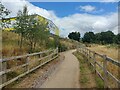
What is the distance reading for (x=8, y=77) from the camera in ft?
31.4

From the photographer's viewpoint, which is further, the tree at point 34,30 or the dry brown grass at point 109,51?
the tree at point 34,30

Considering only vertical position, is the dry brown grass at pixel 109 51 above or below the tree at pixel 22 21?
below

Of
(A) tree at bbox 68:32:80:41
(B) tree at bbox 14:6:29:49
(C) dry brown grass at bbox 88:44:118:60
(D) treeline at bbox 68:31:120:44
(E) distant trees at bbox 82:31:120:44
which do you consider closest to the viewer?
(C) dry brown grass at bbox 88:44:118:60

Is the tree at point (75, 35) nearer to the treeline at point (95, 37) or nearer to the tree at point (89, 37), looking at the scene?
the treeline at point (95, 37)

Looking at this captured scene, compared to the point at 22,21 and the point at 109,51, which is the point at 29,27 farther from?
the point at 109,51

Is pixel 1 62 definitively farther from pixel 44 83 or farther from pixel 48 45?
pixel 48 45

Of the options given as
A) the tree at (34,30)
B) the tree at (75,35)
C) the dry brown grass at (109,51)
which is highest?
the tree at (75,35)

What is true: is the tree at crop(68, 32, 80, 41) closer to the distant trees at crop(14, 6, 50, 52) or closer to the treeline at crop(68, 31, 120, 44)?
the treeline at crop(68, 31, 120, 44)

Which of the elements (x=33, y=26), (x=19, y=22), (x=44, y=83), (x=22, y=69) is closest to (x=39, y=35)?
(x=33, y=26)

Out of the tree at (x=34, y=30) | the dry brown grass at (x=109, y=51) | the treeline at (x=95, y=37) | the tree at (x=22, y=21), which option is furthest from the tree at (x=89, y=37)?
the tree at (x=22, y=21)

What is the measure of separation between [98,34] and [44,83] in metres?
120

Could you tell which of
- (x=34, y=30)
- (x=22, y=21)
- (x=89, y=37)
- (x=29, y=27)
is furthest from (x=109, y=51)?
(x=89, y=37)

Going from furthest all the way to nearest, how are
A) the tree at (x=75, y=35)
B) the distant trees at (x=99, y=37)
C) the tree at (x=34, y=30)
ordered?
the distant trees at (x=99, y=37) < the tree at (x=75, y=35) < the tree at (x=34, y=30)

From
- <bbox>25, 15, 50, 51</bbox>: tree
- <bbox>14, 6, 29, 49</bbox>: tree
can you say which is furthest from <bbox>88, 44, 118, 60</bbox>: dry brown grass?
<bbox>14, 6, 29, 49</bbox>: tree
